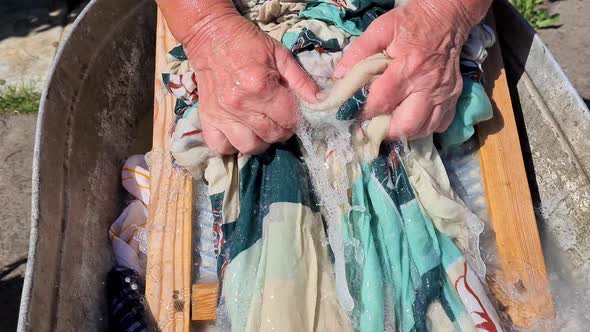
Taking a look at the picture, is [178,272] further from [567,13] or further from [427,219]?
[567,13]

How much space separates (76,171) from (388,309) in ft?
3.33

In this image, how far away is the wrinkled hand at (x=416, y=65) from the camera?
1318 mm

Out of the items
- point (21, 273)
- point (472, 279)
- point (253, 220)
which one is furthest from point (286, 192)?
point (21, 273)

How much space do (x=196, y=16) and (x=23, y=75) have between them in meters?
1.82

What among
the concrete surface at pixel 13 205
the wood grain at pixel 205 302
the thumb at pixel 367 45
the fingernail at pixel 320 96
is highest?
the thumb at pixel 367 45

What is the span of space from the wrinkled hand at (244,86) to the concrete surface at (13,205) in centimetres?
123

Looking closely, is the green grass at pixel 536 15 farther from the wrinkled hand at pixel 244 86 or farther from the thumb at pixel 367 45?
the wrinkled hand at pixel 244 86

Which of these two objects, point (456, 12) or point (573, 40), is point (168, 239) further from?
point (573, 40)

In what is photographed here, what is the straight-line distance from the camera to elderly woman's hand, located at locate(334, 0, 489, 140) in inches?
51.9

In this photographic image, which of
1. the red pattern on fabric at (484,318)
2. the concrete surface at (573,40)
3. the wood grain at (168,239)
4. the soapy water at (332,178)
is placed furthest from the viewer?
the concrete surface at (573,40)

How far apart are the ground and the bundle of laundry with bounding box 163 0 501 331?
3.75 ft

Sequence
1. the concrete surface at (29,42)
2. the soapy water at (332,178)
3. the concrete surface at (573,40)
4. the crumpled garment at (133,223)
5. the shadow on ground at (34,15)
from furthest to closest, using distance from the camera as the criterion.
Answer: the shadow on ground at (34,15), the concrete surface at (29,42), the concrete surface at (573,40), the crumpled garment at (133,223), the soapy water at (332,178)

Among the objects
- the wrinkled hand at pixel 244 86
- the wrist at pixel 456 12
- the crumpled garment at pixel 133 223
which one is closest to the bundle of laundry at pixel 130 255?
the crumpled garment at pixel 133 223

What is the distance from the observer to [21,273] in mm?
2180
